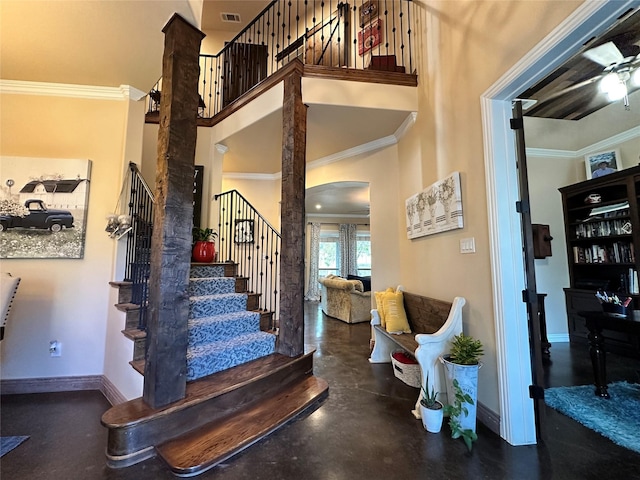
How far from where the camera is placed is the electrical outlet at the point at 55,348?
→ 2830mm

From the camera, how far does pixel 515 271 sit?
2.00 meters

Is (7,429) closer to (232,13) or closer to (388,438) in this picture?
(388,438)

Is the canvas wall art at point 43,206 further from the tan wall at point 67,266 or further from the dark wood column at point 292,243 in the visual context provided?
the dark wood column at point 292,243

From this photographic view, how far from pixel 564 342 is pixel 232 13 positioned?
8484 millimetres

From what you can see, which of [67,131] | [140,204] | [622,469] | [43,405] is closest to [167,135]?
[140,204]

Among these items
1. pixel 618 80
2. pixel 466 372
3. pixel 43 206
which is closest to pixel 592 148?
pixel 618 80

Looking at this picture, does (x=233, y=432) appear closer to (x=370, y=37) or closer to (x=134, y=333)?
(x=134, y=333)

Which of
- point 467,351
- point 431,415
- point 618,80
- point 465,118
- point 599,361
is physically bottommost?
point 431,415

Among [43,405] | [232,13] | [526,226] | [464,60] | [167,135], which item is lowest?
[43,405]

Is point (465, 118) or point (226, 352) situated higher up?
point (465, 118)

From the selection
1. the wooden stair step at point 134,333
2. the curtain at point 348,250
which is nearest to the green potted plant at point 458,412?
the wooden stair step at point 134,333

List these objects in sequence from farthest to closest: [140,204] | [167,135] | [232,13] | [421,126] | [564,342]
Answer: [232,13], [564,342], [421,126], [140,204], [167,135]

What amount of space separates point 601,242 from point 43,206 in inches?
283

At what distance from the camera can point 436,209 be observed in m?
2.86
